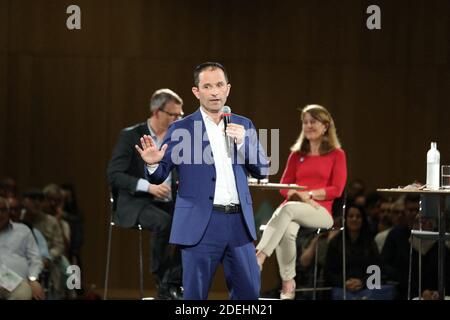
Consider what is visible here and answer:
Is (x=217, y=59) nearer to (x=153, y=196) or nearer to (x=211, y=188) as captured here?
(x=153, y=196)

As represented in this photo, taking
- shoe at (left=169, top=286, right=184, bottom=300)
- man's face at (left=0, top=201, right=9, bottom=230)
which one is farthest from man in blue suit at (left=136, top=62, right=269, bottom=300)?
man's face at (left=0, top=201, right=9, bottom=230)

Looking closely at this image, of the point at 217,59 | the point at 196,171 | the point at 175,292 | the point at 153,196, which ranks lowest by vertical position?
the point at 175,292

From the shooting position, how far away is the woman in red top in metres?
6.22

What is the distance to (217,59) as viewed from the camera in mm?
7891

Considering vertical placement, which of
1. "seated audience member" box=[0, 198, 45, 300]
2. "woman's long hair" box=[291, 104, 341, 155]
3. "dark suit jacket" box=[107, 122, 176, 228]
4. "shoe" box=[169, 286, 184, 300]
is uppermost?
"woman's long hair" box=[291, 104, 341, 155]

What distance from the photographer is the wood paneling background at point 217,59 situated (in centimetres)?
781

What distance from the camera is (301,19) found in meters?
7.83

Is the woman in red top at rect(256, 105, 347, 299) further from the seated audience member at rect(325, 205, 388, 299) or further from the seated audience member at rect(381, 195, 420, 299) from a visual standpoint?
the seated audience member at rect(381, 195, 420, 299)

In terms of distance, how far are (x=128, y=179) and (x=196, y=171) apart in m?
1.93

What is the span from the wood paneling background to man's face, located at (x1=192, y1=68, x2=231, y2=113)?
3424 mm

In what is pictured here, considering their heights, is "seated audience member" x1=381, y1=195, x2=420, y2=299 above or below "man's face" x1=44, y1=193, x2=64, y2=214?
below

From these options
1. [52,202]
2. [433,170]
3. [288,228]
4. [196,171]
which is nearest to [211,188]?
[196,171]

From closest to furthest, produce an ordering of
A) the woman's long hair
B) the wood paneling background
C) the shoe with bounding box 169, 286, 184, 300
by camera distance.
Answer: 1. the shoe with bounding box 169, 286, 184, 300
2. the woman's long hair
3. the wood paneling background

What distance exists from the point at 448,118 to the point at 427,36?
2.29ft
